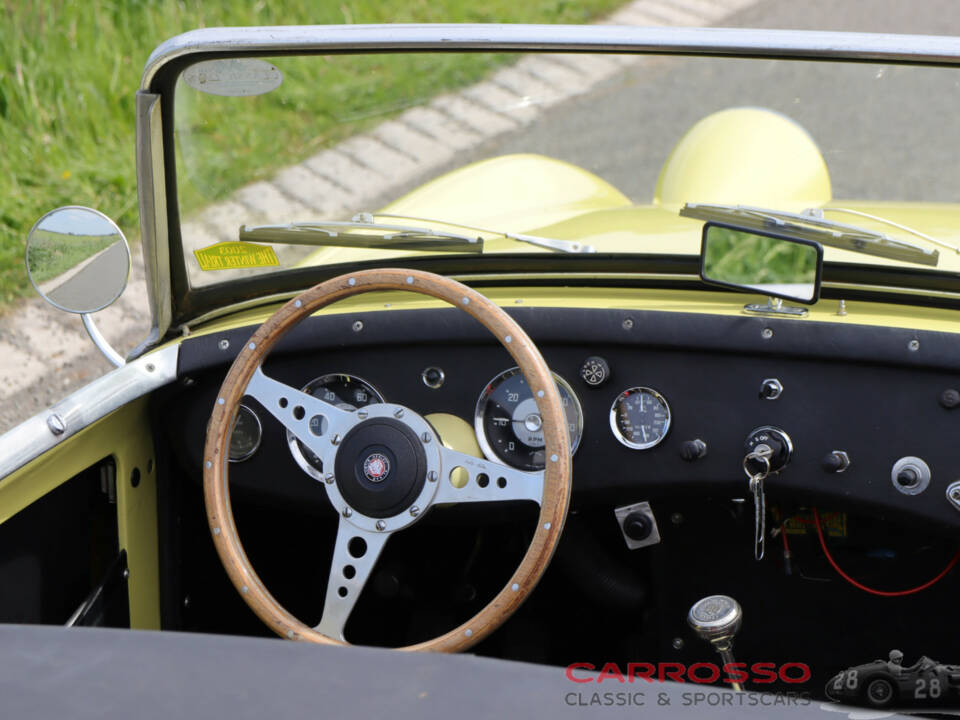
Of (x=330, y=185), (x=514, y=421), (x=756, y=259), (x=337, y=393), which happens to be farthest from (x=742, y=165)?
(x=337, y=393)

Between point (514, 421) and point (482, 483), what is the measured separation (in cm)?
23

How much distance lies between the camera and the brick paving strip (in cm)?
254

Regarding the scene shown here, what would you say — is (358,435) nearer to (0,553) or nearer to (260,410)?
(260,410)

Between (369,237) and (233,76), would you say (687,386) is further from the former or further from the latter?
(233,76)

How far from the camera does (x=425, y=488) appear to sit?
1.99m

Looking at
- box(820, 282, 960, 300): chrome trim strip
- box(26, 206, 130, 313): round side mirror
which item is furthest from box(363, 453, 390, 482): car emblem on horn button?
box(820, 282, 960, 300): chrome trim strip

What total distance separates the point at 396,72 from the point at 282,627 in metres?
1.29

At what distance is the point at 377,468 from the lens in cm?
200

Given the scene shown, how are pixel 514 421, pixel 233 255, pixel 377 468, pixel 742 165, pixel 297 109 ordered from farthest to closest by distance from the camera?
pixel 742 165 → pixel 297 109 → pixel 233 255 → pixel 514 421 → pixel 377 468

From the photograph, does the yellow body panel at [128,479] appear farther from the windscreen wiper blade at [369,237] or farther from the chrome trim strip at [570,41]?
the chrome trim strip at [570,41]

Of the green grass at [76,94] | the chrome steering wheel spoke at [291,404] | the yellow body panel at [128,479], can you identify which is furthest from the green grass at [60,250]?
the green grass at [76,94]

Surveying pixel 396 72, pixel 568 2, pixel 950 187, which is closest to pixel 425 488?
pixel 396 72

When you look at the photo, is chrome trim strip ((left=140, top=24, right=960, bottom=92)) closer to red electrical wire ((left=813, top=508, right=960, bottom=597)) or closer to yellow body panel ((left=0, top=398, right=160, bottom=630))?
yellow body panel ((left=0, top=398, right=160, bottom=630))

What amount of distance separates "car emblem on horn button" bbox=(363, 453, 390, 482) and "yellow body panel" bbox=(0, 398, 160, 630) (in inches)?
23.6
